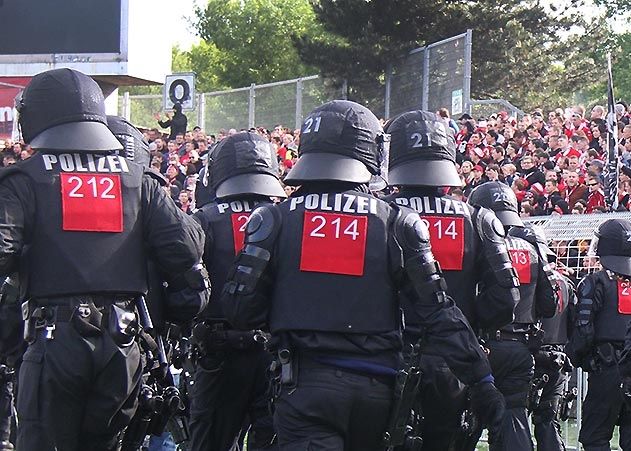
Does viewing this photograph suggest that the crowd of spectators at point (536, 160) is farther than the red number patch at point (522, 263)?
Yes

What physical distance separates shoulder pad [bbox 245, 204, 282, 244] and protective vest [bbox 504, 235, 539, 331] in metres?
3.55

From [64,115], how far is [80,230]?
2.01 ft

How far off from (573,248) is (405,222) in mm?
6956

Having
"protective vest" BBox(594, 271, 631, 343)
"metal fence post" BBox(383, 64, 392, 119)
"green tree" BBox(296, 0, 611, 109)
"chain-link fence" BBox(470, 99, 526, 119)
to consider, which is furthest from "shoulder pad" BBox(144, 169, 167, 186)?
"green tree" BBox(296, 0, 611, 109)

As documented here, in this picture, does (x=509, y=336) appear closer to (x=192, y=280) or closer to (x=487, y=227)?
(x=487, y=227)

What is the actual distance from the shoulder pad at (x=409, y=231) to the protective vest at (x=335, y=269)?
5 centimetres

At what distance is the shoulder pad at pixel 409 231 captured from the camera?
6.02 metres

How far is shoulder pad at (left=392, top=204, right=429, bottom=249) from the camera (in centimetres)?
602

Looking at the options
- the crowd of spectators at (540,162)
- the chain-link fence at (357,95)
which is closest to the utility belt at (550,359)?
the crowd of spectators at (540,162)

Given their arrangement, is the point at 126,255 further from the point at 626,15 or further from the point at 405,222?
the point at 626,15

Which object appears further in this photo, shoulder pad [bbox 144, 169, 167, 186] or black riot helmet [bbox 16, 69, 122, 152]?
shoulder pad [bbox 144, 169, 167, 186]

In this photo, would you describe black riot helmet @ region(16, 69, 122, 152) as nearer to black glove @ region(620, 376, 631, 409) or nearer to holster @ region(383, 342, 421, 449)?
holster @ region(383, 342, 421, 449)

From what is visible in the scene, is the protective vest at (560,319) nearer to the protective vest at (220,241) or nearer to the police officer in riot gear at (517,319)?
the police officer in riot gear at (517,319)

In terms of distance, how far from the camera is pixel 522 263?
9.40 m
